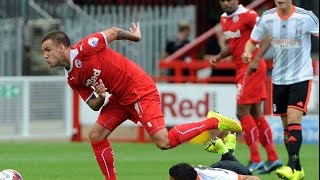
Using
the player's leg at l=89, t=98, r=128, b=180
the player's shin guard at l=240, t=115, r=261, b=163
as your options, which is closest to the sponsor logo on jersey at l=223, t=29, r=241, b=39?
the player's shin guard at l=240, t=115, r=261, b=163

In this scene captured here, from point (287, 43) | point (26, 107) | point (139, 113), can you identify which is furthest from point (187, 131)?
point (26, 107)

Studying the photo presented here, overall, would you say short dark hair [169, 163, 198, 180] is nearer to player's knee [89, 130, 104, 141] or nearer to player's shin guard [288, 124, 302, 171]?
player's knee [89, 130, 104, 141]

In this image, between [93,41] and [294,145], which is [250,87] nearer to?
[294,145]

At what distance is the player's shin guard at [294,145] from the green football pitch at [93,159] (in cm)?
139

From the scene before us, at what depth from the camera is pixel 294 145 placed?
14.2 meters

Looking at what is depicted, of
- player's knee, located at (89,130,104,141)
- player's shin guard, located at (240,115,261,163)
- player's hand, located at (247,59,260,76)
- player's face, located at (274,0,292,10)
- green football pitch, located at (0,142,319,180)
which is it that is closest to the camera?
player's knee, located at (89,130,104,141)

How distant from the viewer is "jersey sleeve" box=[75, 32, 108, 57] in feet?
41.8

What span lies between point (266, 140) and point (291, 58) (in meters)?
2.25

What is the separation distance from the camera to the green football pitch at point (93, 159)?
1595 centimetres

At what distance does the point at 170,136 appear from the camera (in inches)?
516

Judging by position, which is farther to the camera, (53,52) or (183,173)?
(53,52)

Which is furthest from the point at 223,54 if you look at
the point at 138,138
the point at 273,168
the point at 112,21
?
the point at 112,21

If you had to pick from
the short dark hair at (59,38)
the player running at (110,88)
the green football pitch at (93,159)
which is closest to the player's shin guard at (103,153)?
the player running at (110,88)

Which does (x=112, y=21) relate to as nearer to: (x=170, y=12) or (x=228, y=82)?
(x=170, y=12)
